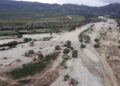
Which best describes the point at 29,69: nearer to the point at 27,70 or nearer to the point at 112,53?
the point at 27,70

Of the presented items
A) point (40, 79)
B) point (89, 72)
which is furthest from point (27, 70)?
point (89, 72)

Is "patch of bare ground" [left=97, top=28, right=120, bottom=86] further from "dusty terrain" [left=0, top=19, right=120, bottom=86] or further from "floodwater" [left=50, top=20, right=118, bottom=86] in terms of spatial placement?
"floodwater" [left=50, top=20, right=118, bottom=86]

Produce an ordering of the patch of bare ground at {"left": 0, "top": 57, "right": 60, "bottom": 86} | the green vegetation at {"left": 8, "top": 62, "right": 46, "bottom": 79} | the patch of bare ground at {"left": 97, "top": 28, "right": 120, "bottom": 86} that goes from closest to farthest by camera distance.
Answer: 1. the patch of bare ground at {"left": 0, "top": 57, "right": 60, "bottom": 86}
2. the green vegetation at {"left": 8, "top": 62, "right": 46, "bottom": 79}
3. the patch of bare ground at {"left": 97, "top": 28, "right": 120, "bottom": 86}

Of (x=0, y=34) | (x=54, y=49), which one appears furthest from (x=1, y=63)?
(x=0, y=34)

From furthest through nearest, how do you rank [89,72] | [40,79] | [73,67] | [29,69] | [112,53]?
[112,53]
[73,67]
[89,72]
[29,69]
[40,79]

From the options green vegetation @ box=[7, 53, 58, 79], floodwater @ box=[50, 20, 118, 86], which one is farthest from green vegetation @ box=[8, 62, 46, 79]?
floodwater @ box=[50, 20, 118, 86]

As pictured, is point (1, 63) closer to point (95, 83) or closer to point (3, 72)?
point (3, 72)

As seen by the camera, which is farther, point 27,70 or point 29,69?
point 29,69

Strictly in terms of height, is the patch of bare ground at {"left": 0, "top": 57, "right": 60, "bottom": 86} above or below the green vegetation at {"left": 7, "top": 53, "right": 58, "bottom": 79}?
below

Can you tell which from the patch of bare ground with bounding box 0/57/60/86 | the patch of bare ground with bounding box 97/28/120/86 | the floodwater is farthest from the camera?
the patch of bare ground with bounding box 97/28/120/86

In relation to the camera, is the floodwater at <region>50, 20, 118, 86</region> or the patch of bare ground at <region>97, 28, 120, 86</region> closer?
the floodwater at <region>50, 20, 118, 86</region>

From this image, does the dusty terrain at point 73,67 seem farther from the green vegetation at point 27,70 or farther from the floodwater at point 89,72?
the green vegetation at point 27,70
